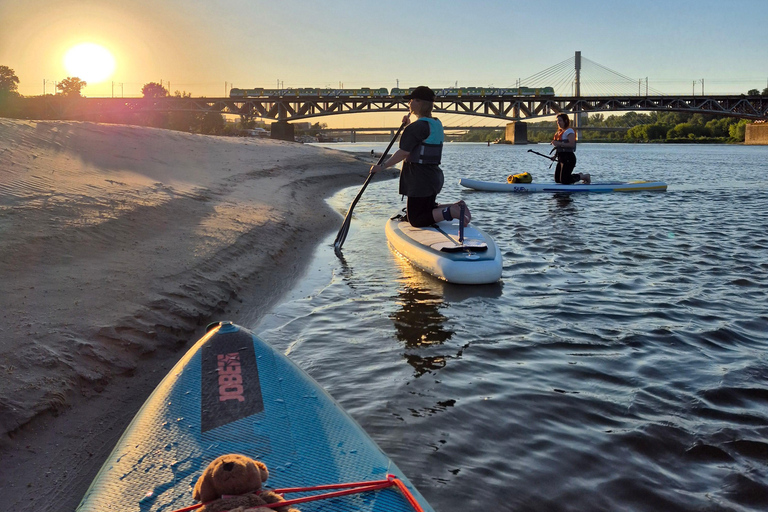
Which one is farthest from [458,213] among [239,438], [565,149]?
[565,149]

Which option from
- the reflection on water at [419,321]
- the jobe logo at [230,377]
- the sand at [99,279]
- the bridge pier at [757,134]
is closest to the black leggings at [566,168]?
the sand at [99,279]

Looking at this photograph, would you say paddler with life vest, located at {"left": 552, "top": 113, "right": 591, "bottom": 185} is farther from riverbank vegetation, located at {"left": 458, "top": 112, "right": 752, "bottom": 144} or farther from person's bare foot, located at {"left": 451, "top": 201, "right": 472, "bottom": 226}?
riverbank vegetation, located at {"left": 458, "top": 112, "right": 752, "bottom": 144}

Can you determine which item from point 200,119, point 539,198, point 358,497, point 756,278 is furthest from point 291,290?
point 200,119

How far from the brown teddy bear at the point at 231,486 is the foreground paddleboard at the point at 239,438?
385mm

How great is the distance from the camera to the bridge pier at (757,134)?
8850cm

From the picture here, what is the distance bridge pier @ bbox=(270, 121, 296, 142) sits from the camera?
77375 mm

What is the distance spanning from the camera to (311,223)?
12195 mm

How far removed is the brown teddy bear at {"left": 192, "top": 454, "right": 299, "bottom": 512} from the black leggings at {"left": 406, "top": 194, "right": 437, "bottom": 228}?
691 cm

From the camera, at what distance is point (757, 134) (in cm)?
9044

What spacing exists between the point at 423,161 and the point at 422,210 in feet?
2.96

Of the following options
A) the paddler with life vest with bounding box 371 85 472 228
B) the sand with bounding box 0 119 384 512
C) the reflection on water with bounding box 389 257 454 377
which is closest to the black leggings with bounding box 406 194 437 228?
the paddler with life vest with bounding box 371 85 472 228

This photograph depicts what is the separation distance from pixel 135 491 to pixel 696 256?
8747mm

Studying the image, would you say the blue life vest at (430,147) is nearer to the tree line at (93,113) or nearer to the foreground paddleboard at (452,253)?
the foreground paddleboard at (452,253)

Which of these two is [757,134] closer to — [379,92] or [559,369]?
[379,92]
